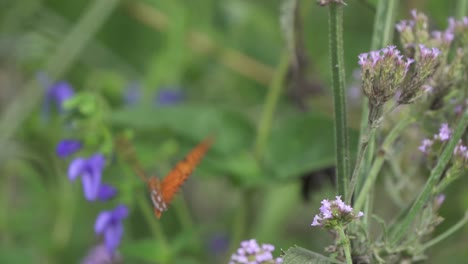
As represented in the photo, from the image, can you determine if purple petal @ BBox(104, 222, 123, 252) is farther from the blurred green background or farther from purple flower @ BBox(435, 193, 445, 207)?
purple flower @ BBox(435, 193, 445, 207)

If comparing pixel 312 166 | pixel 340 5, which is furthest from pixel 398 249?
pixel 312 166

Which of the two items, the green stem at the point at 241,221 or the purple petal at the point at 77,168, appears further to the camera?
the green stem at the point at 241,221

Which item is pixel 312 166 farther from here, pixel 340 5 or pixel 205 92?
pixel 205 92

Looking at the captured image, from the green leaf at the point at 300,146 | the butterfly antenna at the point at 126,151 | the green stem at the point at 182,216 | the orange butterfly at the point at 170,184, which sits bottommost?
the orange butterfly at the point at 170,184

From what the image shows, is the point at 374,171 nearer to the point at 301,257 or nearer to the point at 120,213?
the point at 301,257

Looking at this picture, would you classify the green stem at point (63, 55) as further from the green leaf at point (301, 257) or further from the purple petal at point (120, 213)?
the green leaf at point (301, 257)

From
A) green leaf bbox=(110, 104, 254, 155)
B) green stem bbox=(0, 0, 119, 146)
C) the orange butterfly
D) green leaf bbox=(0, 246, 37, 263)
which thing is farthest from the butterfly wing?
green stem bbox=(0, 0, 119, 146)

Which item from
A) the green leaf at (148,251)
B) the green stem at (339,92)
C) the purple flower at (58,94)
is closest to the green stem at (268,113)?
the green leaf at (148,251)
